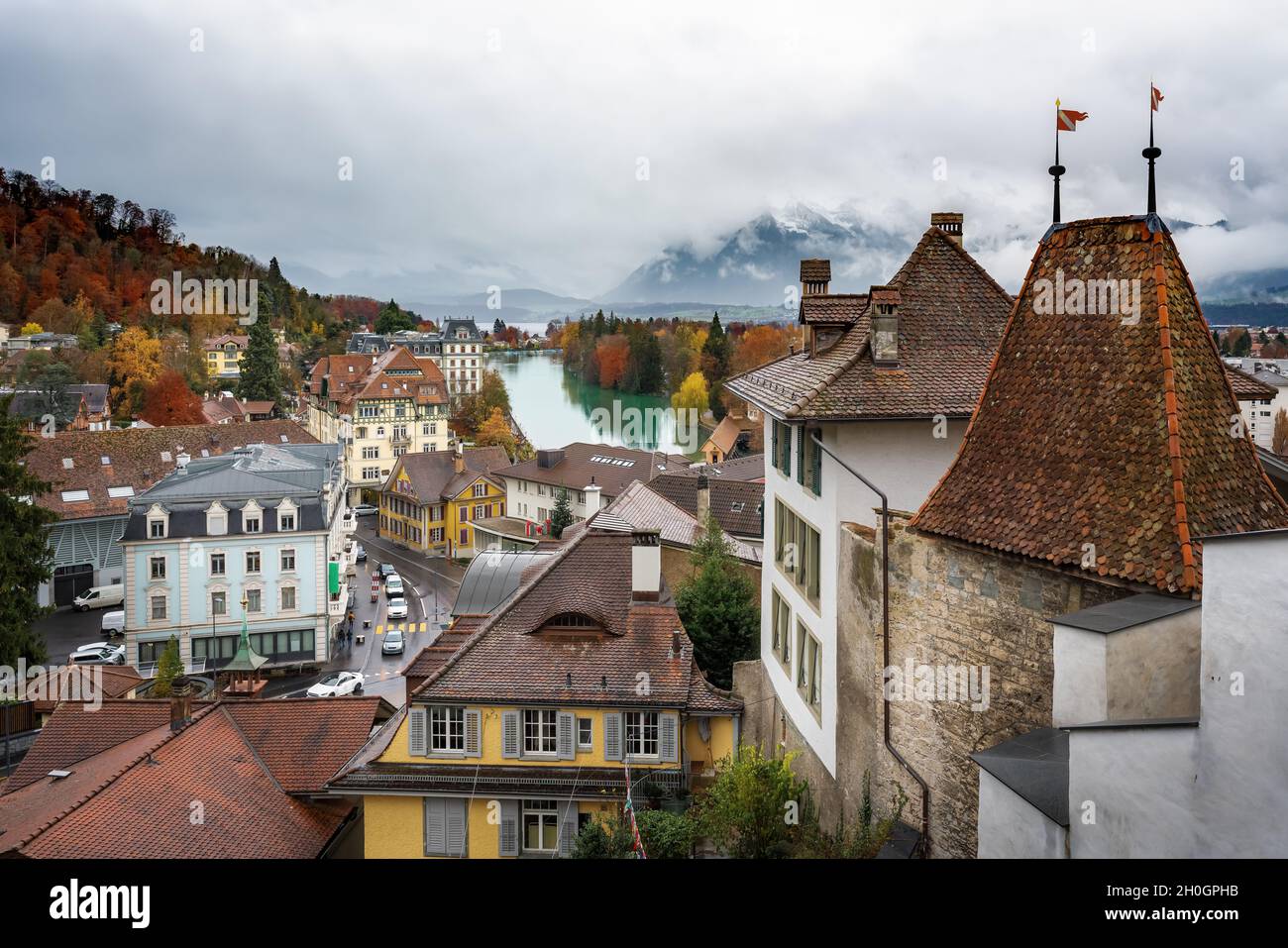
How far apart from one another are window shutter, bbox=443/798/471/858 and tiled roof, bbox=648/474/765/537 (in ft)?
51.5

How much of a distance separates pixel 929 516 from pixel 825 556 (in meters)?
3.62

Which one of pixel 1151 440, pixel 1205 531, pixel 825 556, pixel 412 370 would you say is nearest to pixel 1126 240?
pixel 1151 440

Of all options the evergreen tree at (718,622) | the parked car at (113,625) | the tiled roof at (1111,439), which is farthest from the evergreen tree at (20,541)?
the tiled roof at (1111,439)

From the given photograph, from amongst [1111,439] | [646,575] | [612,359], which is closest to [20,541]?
[646,575]

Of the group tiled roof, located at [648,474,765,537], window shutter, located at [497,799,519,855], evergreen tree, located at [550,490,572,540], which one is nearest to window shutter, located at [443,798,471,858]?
window shutter, located at [497,799,519,855]

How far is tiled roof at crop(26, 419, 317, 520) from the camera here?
51.1 metres

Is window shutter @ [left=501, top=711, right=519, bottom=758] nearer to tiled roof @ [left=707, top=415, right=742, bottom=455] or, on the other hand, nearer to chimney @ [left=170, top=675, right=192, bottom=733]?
chimney @ [left=170, top=675, right=192, bottom=733]

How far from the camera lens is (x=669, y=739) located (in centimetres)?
2025

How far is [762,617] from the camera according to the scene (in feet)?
67.3

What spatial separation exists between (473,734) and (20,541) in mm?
22712

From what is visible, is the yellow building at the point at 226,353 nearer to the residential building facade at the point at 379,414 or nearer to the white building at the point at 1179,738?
→ the residential building facade at the point at 379,414

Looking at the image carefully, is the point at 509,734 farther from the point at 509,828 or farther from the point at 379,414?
the point at 379,414

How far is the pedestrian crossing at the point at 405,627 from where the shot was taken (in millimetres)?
50344
